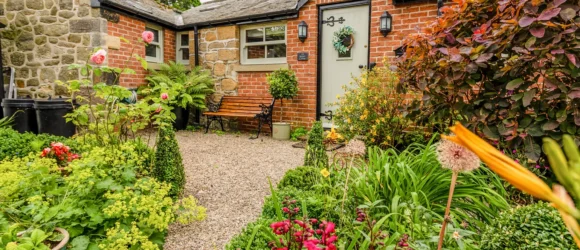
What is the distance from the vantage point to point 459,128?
31 centimetres

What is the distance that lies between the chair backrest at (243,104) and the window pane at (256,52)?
1019 millimetres

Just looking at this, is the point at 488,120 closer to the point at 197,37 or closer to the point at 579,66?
the point at 579,66

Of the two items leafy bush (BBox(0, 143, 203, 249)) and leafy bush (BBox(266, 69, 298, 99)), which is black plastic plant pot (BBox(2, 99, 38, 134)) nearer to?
leafy bush (BBox(0, 143, 203, 249))

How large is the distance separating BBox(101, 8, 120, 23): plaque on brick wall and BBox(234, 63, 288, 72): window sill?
2611mm

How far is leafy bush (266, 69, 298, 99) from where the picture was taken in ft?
22.1

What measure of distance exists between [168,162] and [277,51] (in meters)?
5.24

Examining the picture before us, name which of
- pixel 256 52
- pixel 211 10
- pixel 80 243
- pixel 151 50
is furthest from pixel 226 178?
pixel 211 10

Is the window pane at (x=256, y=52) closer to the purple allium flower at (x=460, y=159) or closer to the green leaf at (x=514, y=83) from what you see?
the green leaf at (x=514, y=83)

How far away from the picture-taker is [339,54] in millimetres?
7020

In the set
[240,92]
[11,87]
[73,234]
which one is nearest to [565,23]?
[73,234]

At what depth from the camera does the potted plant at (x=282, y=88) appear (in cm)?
675

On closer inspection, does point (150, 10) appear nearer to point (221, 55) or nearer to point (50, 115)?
point (221, 55)

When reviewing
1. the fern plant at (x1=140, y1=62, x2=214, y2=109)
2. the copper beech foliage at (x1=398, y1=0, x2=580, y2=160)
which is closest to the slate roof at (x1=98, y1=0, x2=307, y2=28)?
the fern plant at (x1=140, y1=62, x2=214, y2=109)

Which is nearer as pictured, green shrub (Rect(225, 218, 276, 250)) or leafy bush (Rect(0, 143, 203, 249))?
green shrub (Rect(225, 218, 276, 250))
